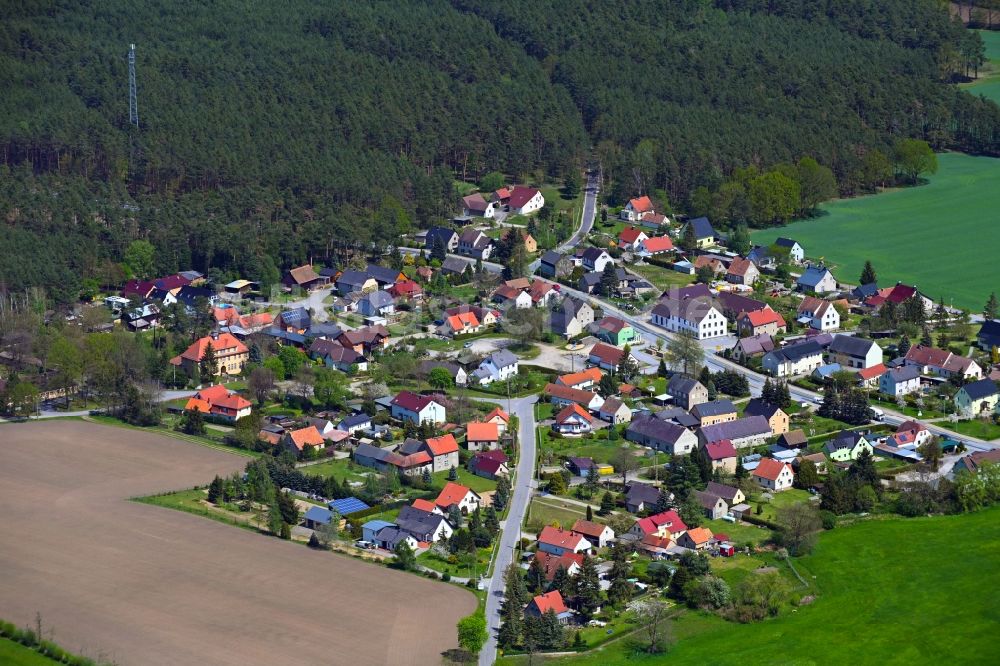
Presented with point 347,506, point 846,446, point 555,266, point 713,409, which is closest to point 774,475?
point 846,446

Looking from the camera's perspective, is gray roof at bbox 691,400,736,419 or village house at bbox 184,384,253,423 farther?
village house at bbox 184,384,253,423

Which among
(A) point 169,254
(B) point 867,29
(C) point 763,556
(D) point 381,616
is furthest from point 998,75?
(D) point 381,616

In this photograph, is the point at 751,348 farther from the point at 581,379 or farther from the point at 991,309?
the point at 991,309

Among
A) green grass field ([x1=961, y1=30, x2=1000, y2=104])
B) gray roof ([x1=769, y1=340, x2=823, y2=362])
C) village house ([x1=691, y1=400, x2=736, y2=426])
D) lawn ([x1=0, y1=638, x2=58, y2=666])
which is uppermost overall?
green grass field ([x1=961, y1=30, x2=1000, y2=104])

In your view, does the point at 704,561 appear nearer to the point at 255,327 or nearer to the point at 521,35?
the point at 255,327

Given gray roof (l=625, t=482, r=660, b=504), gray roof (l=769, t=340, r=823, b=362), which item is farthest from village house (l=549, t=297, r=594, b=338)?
gray roof (l=625, t=482, r=660, b=504)

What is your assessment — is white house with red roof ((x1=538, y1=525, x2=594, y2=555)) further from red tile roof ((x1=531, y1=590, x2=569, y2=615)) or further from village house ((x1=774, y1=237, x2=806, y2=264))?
village house ((x1=774, y1=237, x2=806, y2=264))
